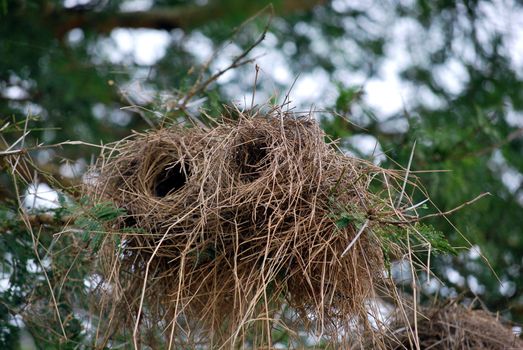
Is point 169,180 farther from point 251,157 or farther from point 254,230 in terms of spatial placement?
point 254,230

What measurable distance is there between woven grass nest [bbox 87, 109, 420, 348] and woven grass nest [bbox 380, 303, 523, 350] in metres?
0.66

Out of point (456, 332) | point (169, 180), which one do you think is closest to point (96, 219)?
point (169, 180)

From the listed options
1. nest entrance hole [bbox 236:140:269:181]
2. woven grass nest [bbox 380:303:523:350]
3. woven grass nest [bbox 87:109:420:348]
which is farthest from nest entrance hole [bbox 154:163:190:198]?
woven grass nest [bbox 380:303:523:350]

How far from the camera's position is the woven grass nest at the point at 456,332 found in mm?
3043

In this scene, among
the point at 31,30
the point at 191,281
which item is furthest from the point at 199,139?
the point at 31,30

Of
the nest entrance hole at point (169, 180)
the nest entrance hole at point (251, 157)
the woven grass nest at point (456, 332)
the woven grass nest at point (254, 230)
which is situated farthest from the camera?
the woven grass nest at point (456, 332)

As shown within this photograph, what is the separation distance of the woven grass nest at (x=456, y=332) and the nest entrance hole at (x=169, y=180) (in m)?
0.91

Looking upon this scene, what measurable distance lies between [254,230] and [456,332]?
1.05 metres

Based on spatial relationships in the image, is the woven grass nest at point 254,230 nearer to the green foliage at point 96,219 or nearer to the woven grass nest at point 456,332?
the green foliage at point 96,219

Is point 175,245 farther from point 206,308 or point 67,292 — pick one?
point 67,292

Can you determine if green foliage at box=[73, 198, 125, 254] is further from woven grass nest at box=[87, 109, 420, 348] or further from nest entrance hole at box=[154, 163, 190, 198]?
nest entrance hole at box=[154, 163, 190, 198]

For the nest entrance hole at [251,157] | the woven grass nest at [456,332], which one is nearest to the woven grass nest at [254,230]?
the nest entrance hole at [251,157]

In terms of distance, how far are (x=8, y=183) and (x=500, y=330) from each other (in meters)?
2.38

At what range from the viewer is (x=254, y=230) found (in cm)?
240
